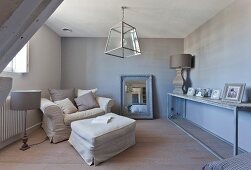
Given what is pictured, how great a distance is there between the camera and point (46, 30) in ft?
13.3

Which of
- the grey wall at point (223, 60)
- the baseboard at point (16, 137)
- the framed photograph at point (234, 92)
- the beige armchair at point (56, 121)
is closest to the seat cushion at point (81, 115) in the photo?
the beige armchair at point (56, 121)

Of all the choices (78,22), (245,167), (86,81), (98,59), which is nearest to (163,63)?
(98,59)

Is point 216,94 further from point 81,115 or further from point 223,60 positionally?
point 81,115

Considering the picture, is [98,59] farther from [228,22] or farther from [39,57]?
[228,22]

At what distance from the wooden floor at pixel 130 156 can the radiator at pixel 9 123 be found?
0.18 m

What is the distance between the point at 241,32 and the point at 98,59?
344cm

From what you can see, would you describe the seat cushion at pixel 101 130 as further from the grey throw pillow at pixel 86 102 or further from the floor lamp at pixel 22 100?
the grey throw pillow at pixel 86 102

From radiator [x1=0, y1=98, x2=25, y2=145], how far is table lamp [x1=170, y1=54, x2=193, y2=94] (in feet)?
11.2

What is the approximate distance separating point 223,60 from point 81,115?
270 cm

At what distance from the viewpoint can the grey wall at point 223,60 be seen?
Answer: 257 cm

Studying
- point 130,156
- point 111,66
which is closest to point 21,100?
point 130,156

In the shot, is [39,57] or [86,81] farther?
[86,81]

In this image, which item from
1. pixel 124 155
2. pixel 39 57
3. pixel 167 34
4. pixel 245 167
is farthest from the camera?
pixel 167 34

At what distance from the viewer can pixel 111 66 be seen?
5109mm
